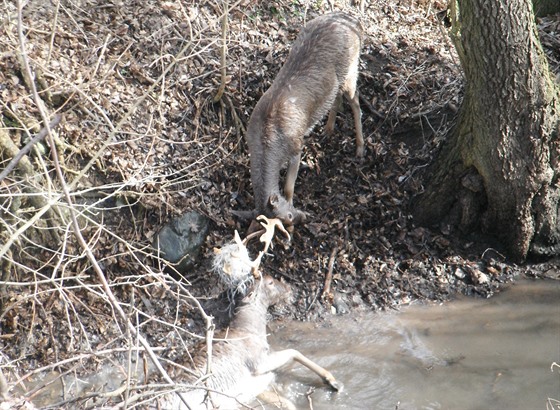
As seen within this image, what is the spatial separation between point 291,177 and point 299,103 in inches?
34.0

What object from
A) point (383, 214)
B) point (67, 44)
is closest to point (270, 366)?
point (383, 214)

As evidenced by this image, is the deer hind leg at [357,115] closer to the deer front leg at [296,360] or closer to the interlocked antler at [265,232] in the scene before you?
the interlocked antler at [265,232]

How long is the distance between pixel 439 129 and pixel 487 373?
10.0 ft

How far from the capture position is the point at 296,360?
670 centimetres

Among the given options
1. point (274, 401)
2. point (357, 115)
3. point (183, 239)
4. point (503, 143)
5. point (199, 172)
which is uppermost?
point (503, 143)

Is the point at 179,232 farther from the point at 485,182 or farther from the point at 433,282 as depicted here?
the point at 485,182

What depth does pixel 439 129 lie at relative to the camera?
825cm

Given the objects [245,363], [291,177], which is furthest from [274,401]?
[291,177]

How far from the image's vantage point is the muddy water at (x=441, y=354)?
6.30m

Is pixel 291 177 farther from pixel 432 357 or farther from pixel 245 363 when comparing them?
pixel 432 357

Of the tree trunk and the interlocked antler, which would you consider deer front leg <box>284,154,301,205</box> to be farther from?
the tree trunk

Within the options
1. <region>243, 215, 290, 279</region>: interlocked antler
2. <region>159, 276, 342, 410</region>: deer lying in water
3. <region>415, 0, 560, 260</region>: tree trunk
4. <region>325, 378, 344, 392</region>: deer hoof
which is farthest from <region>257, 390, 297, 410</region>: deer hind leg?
<region>415, 0, 560, 260</region>: tree trunk

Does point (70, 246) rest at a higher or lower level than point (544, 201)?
lower

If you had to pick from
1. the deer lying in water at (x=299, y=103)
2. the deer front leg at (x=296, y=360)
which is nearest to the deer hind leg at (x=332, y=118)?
the deer lying in water at (x=299, y=103)
